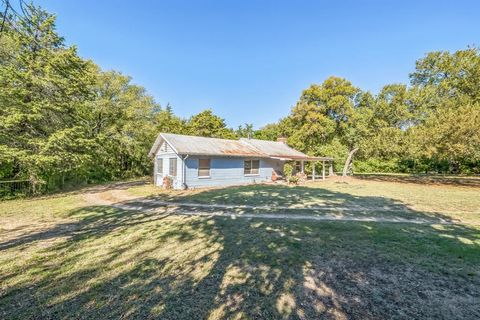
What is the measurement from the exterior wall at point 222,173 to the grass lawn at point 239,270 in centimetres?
891

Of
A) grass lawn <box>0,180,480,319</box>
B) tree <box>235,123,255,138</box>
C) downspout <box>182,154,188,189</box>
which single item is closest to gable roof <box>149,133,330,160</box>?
downspout <box>182,154,188,189</box>

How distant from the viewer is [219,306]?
3.34 meters

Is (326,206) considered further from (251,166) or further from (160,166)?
(160,166)

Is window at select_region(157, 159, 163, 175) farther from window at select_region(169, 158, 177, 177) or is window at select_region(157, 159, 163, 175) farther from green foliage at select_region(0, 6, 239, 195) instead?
green foliage at select_region(0, 6, 239, 195)

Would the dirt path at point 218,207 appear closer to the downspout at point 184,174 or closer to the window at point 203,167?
the downspout at point 184,174

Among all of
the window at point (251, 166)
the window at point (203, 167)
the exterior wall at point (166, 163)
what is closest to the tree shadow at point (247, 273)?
the exterior wall at point (166, 163)

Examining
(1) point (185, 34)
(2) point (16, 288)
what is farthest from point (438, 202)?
(1) point (185, 34)

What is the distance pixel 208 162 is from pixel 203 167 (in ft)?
1.93

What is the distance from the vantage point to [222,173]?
18.5m

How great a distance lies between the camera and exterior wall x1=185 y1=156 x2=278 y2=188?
16688 millimetres

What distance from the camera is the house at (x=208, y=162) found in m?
16.5

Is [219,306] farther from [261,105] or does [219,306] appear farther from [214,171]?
[261,105]

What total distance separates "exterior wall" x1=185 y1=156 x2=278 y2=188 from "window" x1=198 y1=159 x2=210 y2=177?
0.80 ft

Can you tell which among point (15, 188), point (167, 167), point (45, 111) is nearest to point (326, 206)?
point (167, 167)
